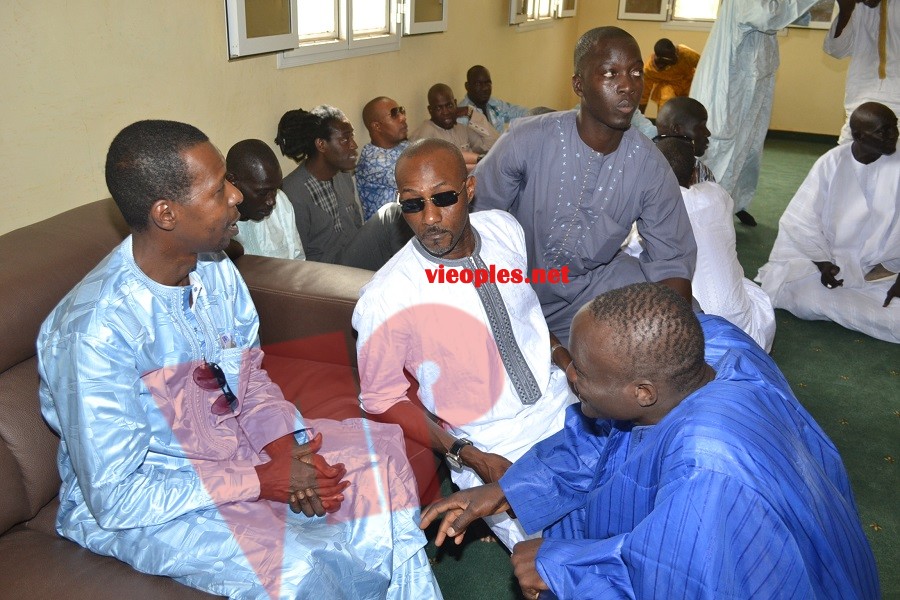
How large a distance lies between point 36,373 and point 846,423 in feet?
10.1

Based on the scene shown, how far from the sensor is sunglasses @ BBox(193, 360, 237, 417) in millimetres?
1655

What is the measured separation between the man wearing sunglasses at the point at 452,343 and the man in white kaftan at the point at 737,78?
3779 millimetres

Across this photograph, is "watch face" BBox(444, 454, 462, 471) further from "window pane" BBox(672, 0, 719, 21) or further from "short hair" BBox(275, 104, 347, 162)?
"window pane" BBox(672, 0, 719, 21)

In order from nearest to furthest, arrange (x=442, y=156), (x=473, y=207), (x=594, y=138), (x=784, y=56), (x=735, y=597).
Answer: (x=735, y=597) → (x=442, y=156) → (x=594, y=138) → (x=473, y=207) → (x=784, y=56)

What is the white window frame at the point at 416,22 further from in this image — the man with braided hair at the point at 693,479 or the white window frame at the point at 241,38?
the man with braided hair at the point at 693,479

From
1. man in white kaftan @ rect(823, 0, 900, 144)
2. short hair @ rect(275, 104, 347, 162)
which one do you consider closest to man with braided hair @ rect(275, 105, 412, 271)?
short hair @ rect(275, 104, 347, 162)

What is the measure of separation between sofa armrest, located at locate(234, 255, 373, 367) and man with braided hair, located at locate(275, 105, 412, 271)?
1.53 feet

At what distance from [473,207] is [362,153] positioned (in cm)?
158

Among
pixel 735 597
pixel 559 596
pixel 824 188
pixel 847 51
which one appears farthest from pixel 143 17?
pixel 847 51

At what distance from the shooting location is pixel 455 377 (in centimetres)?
189

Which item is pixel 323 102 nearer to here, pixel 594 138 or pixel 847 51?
pixel 594 138

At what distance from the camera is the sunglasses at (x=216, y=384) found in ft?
5.43

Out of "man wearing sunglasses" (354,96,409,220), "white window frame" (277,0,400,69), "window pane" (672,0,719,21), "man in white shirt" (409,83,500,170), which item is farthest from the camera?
"window pane" (672,0,719,21)

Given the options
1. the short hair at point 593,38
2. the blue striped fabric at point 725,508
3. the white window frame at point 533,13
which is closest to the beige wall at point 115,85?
the short hair at point 593,38
